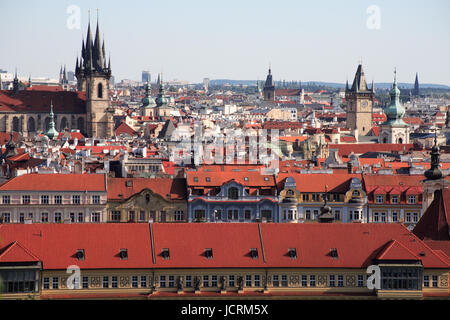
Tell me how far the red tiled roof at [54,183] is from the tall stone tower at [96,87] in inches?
3546

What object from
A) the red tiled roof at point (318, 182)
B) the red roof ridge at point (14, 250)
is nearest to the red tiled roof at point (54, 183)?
the red tiled roof at point (318, 182)

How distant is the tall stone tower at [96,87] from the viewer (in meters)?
156

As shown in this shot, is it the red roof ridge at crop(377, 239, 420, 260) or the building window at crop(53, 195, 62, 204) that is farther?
the building window at crop(53, 195, 62, 204)

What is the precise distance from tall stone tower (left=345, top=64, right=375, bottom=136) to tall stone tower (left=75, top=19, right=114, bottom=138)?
40991 mm

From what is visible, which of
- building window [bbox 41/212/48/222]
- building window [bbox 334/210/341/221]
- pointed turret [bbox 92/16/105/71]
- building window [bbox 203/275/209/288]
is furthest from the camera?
pointed turret [bbox 92/16/105/71]

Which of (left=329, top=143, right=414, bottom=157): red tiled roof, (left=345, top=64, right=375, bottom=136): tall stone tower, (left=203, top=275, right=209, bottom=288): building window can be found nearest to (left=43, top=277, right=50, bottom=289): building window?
(left=203, top=275, right=209, bottom=288): building window

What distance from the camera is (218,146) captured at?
110 metres

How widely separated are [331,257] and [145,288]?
24.5ft

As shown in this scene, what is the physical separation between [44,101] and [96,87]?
39.0 ft

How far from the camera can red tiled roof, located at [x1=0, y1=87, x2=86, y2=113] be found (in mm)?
166000

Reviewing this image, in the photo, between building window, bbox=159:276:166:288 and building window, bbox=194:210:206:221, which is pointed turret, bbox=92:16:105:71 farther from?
building window, bbox=159:276:166:288

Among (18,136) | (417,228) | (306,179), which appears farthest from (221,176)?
(18,136)
